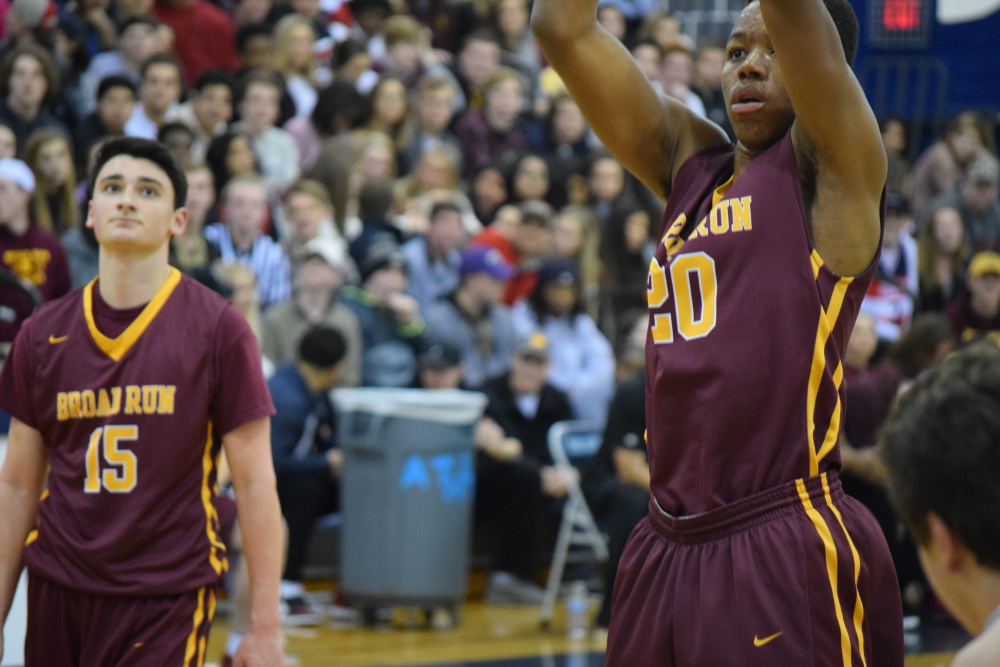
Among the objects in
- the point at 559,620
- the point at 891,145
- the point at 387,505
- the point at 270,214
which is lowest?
the point at 559,620

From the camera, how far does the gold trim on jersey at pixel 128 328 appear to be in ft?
13.3

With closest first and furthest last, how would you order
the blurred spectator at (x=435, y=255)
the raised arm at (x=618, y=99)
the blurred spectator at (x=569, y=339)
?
the raised arm at (x=618, y=99) → the blurred spectator at (x=569, y=339) → the blurred spectator at (x=435, y=255)

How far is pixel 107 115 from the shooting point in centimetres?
990

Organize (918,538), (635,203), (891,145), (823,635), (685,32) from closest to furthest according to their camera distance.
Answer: (918,538) → (823,635) → (635,203) → (891,145) → (685,32)

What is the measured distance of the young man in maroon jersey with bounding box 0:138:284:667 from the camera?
393 cm

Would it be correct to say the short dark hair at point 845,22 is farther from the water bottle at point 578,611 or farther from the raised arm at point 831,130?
the water bottle at point 578,611

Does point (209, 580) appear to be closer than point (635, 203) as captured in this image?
Yes

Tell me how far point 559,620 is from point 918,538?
694 cm

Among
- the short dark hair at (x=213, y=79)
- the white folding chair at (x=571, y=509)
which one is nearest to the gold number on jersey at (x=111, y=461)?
the white folding chair at (x=571, y=509)

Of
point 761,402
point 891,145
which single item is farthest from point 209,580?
point 891,145

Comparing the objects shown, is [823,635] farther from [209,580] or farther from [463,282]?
Result: [463,282]

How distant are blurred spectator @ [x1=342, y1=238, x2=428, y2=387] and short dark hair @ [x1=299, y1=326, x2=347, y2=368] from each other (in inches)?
27.7

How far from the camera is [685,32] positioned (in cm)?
1759

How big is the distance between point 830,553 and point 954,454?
1094mm
